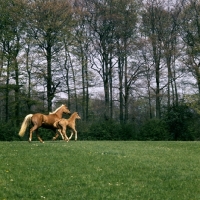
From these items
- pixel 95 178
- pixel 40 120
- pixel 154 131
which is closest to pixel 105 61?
pixel 154 131

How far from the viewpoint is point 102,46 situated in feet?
145

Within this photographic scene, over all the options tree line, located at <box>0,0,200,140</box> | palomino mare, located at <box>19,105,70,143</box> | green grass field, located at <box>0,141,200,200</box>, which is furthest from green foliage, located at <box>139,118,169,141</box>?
green grass field, located at <box>0,141,200,200</box>

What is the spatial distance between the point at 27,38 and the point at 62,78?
569cm

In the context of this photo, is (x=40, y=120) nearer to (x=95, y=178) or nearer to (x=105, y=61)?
(x=95, y=178)

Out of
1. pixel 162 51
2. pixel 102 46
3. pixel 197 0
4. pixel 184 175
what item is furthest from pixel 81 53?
pixel 184 175

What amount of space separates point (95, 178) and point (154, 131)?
29.1 meters

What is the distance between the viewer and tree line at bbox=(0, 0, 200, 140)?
127ft

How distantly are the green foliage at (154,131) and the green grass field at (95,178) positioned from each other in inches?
968

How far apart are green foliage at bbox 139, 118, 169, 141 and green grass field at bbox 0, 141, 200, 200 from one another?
2459 cm

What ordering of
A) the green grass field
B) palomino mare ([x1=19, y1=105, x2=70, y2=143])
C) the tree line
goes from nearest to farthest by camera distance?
the green grass field < palomino mare ([x1=19, y1=105, x2=70, y2=143]) < the tree line

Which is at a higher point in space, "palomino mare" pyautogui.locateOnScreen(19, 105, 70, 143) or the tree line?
the tree line

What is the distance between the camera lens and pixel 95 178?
33.3 feet

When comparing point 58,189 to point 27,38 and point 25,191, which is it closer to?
point 25,191

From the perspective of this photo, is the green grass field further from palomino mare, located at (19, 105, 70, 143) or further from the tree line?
the tree line
